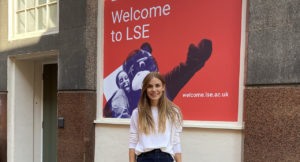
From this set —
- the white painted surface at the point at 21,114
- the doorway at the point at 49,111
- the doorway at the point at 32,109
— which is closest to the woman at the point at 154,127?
the doorway at the point at 32,109

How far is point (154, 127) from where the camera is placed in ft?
8.32

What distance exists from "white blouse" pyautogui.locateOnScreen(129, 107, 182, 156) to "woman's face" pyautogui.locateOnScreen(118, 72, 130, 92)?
1580mm

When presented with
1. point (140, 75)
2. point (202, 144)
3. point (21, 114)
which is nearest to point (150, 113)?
point (202, 144)

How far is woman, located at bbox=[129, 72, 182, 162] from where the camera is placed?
8.27 feet

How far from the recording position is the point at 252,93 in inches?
125

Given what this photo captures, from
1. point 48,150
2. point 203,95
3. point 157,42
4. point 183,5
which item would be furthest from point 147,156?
point 48,150

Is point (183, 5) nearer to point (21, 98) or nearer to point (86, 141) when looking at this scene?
point (86, 141)

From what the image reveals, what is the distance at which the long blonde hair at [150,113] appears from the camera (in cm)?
253

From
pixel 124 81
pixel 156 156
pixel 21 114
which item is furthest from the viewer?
pixel 21 114

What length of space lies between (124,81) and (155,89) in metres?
1.80

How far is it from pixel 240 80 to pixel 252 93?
259 millimetres

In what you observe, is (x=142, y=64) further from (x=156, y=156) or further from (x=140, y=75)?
(x=156, y=156)

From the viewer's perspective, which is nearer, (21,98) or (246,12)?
(246,12)

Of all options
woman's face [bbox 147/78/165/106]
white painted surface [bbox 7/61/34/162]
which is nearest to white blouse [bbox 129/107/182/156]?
woman's face [bbox 147/78/165/106]
